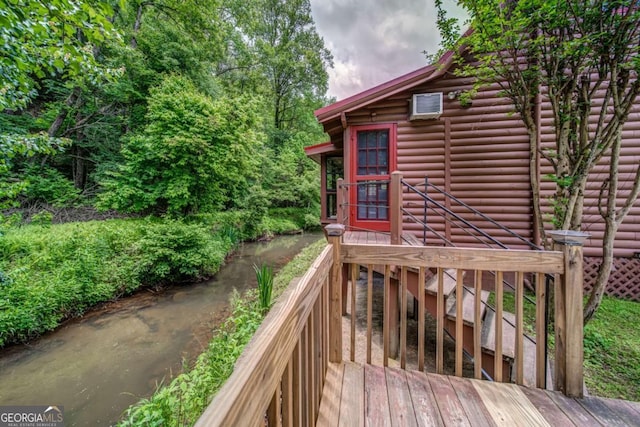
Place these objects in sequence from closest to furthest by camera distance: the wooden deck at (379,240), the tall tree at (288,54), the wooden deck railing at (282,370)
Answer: the wooden deck railing at (282,370)
the wooden deck at (379,240)
the tall tree at (288,54)

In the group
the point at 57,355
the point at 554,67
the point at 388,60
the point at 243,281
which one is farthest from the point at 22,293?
the point at 388,60

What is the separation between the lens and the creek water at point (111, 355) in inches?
116

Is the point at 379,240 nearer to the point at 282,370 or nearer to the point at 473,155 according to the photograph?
the point at 473,155

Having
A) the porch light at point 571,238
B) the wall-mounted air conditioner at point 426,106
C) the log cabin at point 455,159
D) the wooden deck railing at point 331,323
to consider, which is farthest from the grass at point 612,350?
the wall-mounted air conditioner at point 426,106

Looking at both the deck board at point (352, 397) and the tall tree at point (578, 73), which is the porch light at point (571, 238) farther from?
the tall tree at point (578, 73)

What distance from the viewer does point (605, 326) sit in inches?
127

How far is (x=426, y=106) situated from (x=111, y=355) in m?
6.67

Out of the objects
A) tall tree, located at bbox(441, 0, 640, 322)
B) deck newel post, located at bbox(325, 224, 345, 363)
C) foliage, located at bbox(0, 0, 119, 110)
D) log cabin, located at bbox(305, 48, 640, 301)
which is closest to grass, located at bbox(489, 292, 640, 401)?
tall tree, located at bbox(441, 0, 640, 322)

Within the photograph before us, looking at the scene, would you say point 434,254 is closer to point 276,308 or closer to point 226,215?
point 276,308

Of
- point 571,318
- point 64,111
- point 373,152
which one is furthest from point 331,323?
point 64,111

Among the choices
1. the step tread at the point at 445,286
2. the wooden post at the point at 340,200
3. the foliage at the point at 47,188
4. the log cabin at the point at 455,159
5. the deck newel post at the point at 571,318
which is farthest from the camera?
the foliage at the point at 47,188

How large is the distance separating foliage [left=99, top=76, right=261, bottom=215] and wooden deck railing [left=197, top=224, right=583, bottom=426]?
274 inches

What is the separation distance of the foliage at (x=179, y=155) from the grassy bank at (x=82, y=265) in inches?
34.3

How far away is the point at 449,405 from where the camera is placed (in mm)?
1495
